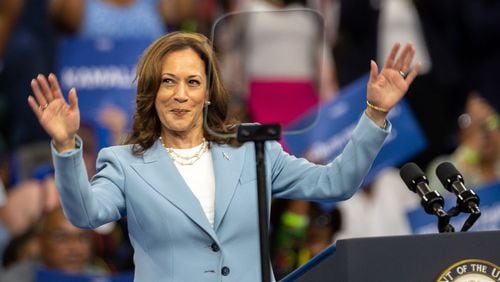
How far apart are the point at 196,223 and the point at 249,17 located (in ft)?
14.0

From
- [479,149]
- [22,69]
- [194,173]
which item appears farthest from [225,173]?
[479,149]

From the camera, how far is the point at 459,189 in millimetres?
4164

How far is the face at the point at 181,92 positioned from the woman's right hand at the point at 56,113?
34cm

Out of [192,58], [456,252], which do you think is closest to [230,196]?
[192,58]

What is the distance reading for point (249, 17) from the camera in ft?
27.3

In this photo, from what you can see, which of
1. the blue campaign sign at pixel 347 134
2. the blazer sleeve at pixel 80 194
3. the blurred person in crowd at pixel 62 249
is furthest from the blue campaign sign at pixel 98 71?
the blazer sleeve at pixel 80 194

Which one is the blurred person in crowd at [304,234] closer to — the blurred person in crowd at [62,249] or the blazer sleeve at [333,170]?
the blurred person in crowd at [62,249]

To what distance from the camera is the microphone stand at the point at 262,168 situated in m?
3.74

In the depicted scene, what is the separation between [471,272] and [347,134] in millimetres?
3567

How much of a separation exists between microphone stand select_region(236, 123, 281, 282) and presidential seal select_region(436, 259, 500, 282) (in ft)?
1.50

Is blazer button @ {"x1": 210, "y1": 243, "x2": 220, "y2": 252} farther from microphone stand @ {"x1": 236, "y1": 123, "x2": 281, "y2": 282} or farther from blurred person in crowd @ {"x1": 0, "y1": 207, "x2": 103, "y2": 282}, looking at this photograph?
blurred person in crowd @ {"x1": 0, "y1": 207, "x2": 103, "y2": 282}

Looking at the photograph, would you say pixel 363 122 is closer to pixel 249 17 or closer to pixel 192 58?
pixel 192 58

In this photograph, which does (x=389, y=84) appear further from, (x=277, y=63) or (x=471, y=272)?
(x=277, y=63)

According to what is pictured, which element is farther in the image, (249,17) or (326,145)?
(249,17)
